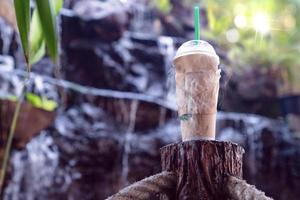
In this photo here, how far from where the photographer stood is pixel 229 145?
1012 millimetres

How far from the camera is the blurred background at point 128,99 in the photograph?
13.6 feet

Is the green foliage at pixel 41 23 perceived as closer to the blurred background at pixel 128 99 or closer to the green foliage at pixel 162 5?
the blurred background at pixel 128 99

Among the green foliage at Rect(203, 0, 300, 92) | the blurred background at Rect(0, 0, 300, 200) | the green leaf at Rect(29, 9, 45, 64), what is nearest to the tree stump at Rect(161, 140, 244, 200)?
the green leaf at Rect(29, 9, 45, 64)

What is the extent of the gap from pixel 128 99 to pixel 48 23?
151 inches

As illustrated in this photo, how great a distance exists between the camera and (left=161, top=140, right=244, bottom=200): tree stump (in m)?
0.99

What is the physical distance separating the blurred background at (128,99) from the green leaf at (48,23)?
2.72m

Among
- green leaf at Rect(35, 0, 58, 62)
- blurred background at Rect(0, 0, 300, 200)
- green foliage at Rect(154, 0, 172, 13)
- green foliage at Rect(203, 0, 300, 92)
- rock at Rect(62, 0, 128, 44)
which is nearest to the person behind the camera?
green leaf at Rect(35, 0, 58, 62)

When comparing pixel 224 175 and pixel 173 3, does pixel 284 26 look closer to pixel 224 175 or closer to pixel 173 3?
pixel 173 3

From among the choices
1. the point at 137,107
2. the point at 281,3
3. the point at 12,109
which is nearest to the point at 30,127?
the point at 12,109

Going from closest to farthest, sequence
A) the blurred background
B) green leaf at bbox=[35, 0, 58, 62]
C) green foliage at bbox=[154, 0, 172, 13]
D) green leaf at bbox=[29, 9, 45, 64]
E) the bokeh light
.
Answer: green leaf at bbox=[35, 0, 58, 62], green leaf at bbox=[29, 9, 45, 64], the blurred background, the bokeh light, green foliage at bbox=[154, 0, 172, 13]

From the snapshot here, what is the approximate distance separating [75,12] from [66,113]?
1317mm

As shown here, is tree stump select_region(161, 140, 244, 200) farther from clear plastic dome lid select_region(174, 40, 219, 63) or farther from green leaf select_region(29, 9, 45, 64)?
green leaf select_region(29, 9, 45, 64)

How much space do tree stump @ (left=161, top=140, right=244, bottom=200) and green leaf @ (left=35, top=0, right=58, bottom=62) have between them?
35cm

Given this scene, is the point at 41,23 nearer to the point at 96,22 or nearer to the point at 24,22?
the point at 24,22
